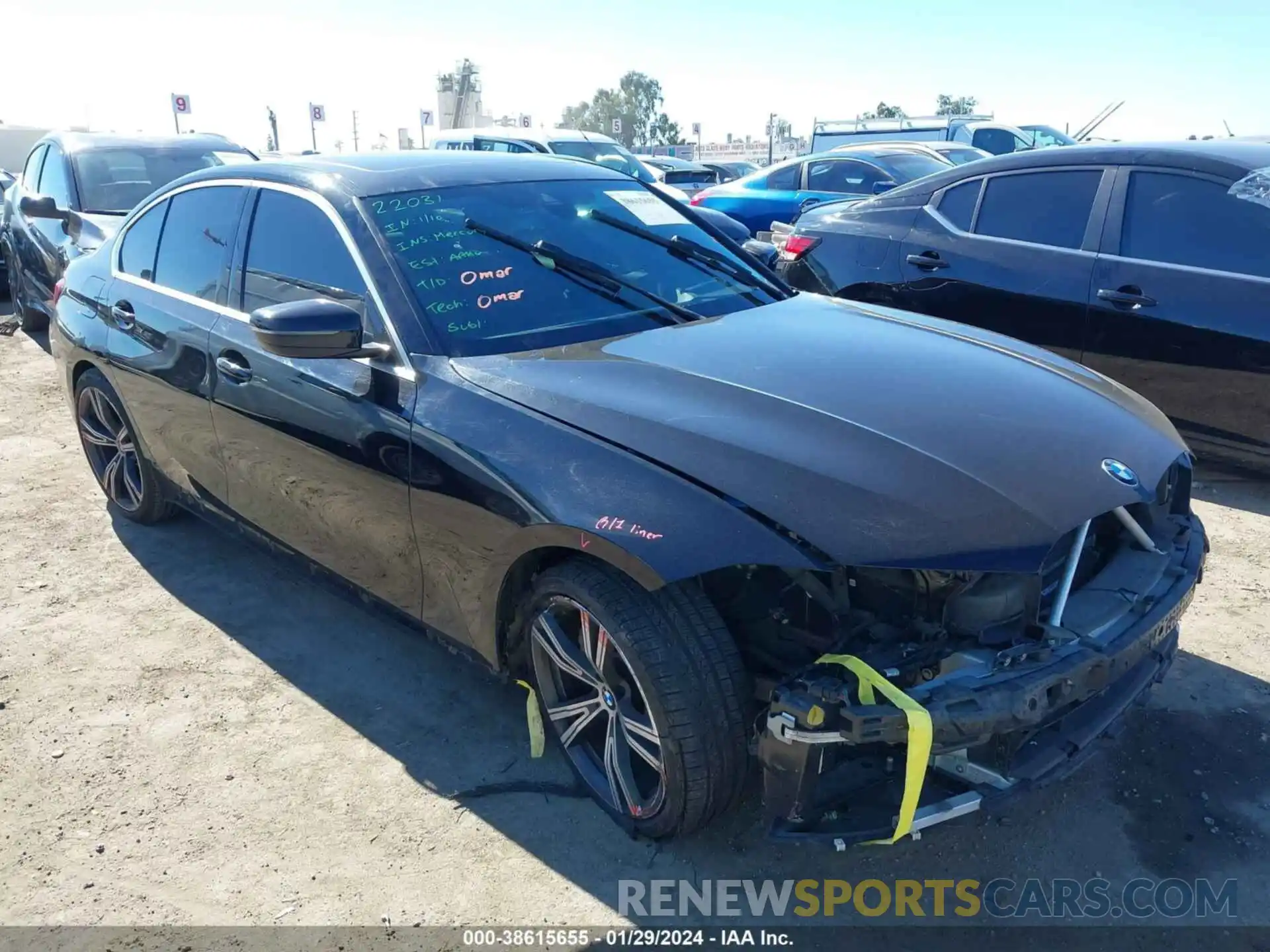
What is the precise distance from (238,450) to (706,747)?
2.14 m

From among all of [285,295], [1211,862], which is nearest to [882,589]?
[1211,862]

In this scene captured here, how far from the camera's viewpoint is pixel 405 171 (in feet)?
11.0

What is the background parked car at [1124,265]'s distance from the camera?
4488mm

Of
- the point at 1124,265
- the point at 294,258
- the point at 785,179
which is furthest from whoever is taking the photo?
the point at 785,179

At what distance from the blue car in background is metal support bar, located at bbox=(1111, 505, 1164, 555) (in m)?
7.92

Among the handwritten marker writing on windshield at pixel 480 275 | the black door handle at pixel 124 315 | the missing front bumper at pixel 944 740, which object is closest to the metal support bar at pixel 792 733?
the missing front bumper at pixel 944 740

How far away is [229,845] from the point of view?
269 centimetres

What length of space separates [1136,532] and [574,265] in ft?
6.09

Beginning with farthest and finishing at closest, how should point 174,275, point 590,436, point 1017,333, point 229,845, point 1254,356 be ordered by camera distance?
point 1017,333
point 1254,356
point 174,275
point 229,845
point 590,436

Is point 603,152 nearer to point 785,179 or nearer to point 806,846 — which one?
point 785,179

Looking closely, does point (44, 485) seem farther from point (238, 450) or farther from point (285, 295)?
point (285, 295)

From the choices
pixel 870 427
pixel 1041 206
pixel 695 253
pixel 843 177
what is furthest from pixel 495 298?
pixel 843 177

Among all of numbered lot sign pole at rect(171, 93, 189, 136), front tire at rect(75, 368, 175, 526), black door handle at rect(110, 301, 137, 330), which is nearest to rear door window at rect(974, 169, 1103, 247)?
black door handle at rect(110, 301, 137, 330)

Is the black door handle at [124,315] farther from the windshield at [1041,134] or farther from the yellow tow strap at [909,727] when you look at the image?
the windshield at [1041,134]
